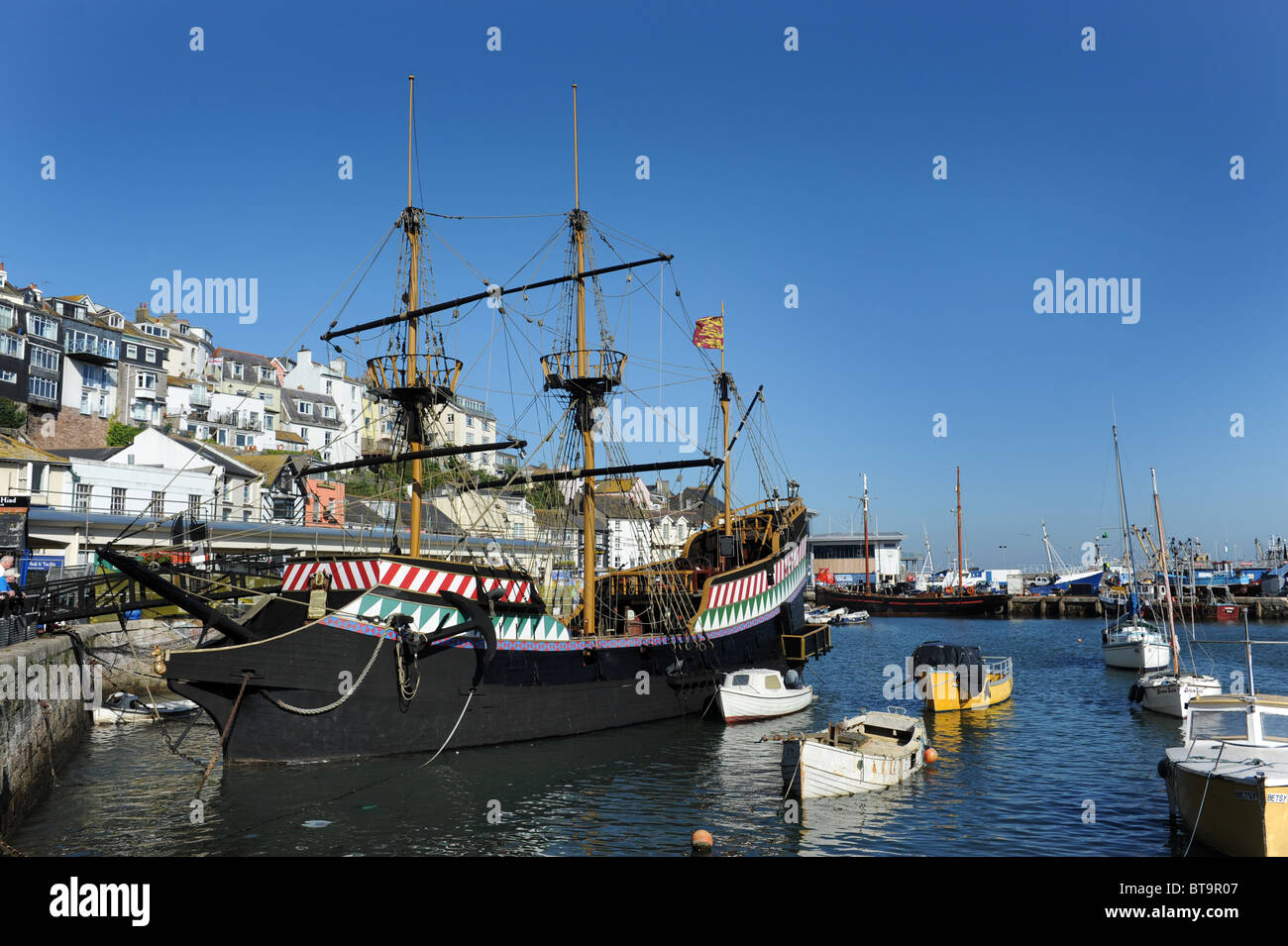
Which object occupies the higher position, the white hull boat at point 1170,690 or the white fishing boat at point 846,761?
the white fishing boat at point 846,761

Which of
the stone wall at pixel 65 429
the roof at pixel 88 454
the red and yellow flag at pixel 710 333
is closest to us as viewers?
the red and yellow flag at pixel 710 333

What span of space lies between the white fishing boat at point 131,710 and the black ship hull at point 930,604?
292 ft

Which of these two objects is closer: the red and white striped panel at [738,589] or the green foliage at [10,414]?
the red and white striped panel at [738,589]

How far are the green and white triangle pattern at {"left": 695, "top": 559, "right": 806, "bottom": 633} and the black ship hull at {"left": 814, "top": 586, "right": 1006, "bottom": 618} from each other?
218 feet

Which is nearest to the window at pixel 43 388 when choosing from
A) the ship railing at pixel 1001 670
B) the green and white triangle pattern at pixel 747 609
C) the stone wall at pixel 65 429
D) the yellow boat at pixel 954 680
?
the stone wall at pixel 65 429

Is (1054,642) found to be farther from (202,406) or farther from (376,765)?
(202,406)

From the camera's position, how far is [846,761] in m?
22.9

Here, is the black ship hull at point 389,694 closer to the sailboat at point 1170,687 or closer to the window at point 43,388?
the sailboat at point 1170,687

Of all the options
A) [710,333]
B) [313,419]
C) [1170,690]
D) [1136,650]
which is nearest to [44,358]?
[313,419]

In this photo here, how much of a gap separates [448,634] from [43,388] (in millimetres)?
69360

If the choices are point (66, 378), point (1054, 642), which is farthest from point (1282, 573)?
point (66, 378)

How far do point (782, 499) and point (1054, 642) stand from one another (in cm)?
3744

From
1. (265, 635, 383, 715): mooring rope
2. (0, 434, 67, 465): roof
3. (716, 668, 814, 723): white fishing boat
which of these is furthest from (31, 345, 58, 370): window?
(716, 668, 814, 723): white fishing boat

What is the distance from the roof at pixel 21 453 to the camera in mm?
49781
